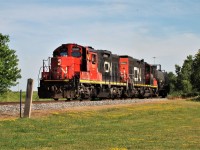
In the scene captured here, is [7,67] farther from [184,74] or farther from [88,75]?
[184,74]

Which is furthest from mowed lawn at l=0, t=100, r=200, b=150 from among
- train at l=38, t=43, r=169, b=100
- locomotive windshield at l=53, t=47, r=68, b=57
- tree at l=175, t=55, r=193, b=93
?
tree at l=175, t=55, r=193, b=93

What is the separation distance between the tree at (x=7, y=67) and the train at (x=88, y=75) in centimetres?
2932

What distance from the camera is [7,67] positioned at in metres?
75.7

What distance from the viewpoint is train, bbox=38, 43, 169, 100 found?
3419cm

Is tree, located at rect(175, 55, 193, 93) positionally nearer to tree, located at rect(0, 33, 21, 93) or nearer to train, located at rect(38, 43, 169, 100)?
tree, located at rect(0, 33, 21, 93)

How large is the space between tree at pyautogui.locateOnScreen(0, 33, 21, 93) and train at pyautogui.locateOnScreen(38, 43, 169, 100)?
29318mm

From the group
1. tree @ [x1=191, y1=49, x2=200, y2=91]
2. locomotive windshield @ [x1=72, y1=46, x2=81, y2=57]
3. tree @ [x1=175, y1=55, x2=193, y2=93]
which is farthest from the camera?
tree @ [x1=175, y1=55, x2=193, y2=93]

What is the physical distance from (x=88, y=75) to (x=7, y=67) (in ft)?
137

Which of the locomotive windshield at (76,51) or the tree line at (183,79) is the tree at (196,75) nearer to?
the tree line at (183,79)

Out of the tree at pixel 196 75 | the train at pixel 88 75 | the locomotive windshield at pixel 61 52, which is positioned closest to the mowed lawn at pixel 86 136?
the train at pixel 88 75

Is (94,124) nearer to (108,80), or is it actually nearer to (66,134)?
(66,134)

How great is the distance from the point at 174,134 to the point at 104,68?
85.6 ft

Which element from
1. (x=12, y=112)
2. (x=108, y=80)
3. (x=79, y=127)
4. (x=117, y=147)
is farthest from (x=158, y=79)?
(x=117, y=147)

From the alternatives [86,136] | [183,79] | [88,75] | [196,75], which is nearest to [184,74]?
[183,79]
